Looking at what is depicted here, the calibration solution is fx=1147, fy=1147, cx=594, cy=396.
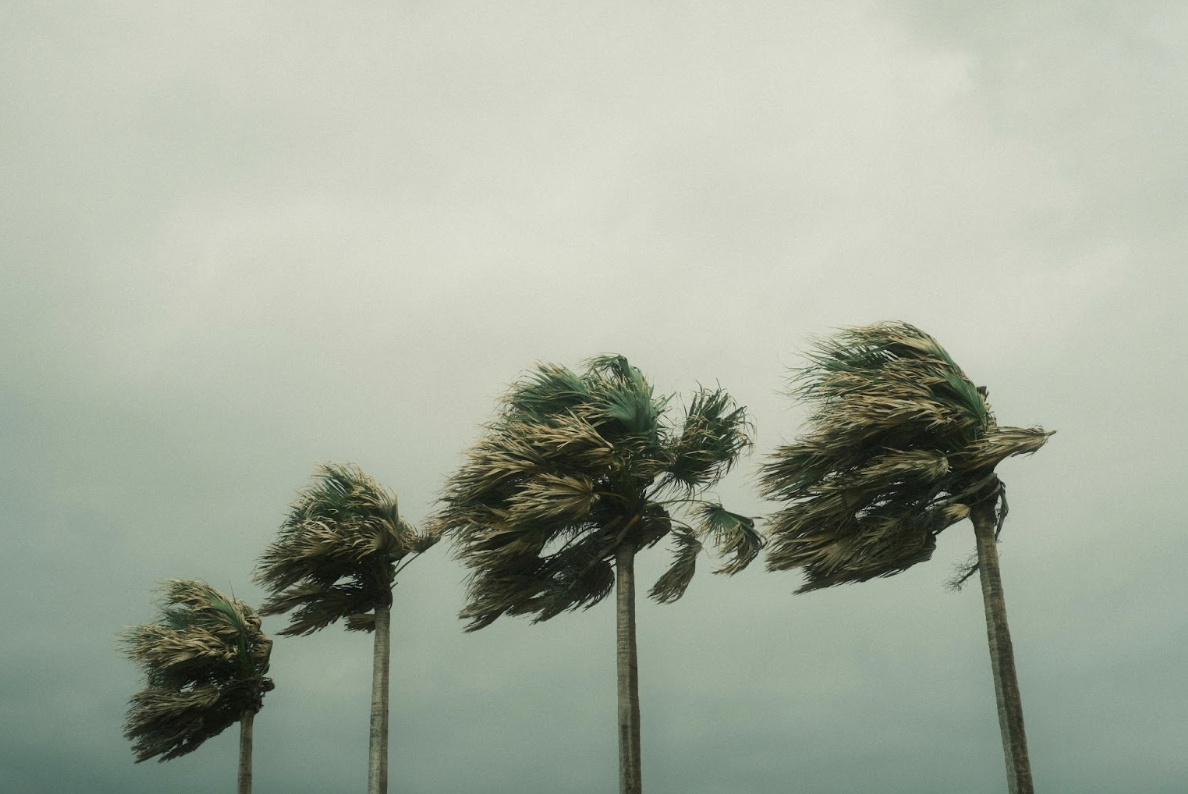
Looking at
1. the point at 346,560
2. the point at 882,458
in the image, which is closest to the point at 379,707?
the point at 346,560

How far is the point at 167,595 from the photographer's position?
23703 millimetres

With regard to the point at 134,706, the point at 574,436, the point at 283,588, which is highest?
the point at 574,436

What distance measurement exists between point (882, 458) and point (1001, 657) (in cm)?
291

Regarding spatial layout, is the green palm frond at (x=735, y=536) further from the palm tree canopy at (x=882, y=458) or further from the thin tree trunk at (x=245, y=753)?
the thin tree trunk at (x=245, y=753)

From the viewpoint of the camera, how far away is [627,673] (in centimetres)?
1691

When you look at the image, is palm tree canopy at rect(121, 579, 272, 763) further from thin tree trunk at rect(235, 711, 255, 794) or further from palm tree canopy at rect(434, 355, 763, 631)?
palm tree canopy at rect(434, 355, 763, 631)

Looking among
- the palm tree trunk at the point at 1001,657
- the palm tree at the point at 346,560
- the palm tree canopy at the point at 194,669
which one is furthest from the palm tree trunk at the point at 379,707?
the palm tree trunk at the point at 1001,657

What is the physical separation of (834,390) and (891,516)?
1.92 meters

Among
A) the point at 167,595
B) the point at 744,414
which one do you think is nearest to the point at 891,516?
the point at 744,414

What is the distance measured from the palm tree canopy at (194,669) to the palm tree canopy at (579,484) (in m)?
6.83

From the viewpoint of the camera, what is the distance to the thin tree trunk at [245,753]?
75.0ft

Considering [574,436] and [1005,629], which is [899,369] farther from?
[574,436]

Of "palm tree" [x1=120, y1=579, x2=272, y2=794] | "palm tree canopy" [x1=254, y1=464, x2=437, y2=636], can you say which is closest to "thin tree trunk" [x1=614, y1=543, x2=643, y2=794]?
"palm tree canopy" [x1=254, y1=464, x2=437, y2=636]

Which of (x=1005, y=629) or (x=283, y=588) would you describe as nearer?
(x=1005, y=629)
